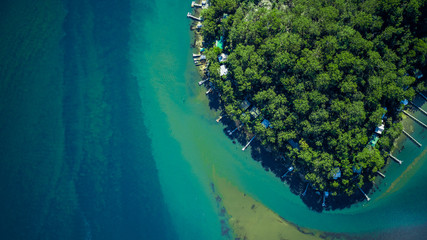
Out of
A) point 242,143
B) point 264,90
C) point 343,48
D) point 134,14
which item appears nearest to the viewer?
point 343,48

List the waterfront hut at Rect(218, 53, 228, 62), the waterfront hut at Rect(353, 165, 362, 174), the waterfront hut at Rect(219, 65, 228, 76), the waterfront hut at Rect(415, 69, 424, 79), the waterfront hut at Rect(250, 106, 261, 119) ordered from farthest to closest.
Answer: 1. the waterfront hut at Rect(218, 53, 228, 62)
2. the waterfront hut at Rect(219, 65, 228, 76)
3. the waterfront hut at Rect(250, 106, 261, 119)
4. the waterfront hut at Rect(415, 69, 424, 79)
5. the waterfront hut at Rect(353, 165, 362, 174)

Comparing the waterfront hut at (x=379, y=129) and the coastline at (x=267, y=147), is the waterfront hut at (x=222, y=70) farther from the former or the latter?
the waterfront hut at (x=379, y=129)

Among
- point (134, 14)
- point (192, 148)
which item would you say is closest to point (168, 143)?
point (192, 148)

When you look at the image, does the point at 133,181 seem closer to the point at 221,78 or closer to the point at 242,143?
the point at 242,143

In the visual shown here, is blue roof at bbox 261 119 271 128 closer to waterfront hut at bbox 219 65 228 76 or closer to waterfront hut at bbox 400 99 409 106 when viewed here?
waterfront hut at bbox 219 65 228 76

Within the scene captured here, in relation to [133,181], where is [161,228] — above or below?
below

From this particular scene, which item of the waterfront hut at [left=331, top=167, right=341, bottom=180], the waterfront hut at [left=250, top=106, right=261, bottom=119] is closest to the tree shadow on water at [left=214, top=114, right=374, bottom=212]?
the waterfront hut at [left=250, top=106, right=261, bottom=119]

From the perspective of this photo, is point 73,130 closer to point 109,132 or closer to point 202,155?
point 109,132

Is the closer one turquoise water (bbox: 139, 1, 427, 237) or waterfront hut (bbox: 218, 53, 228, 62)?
turquoise water (bbox: 139, 1, 427, 237)
